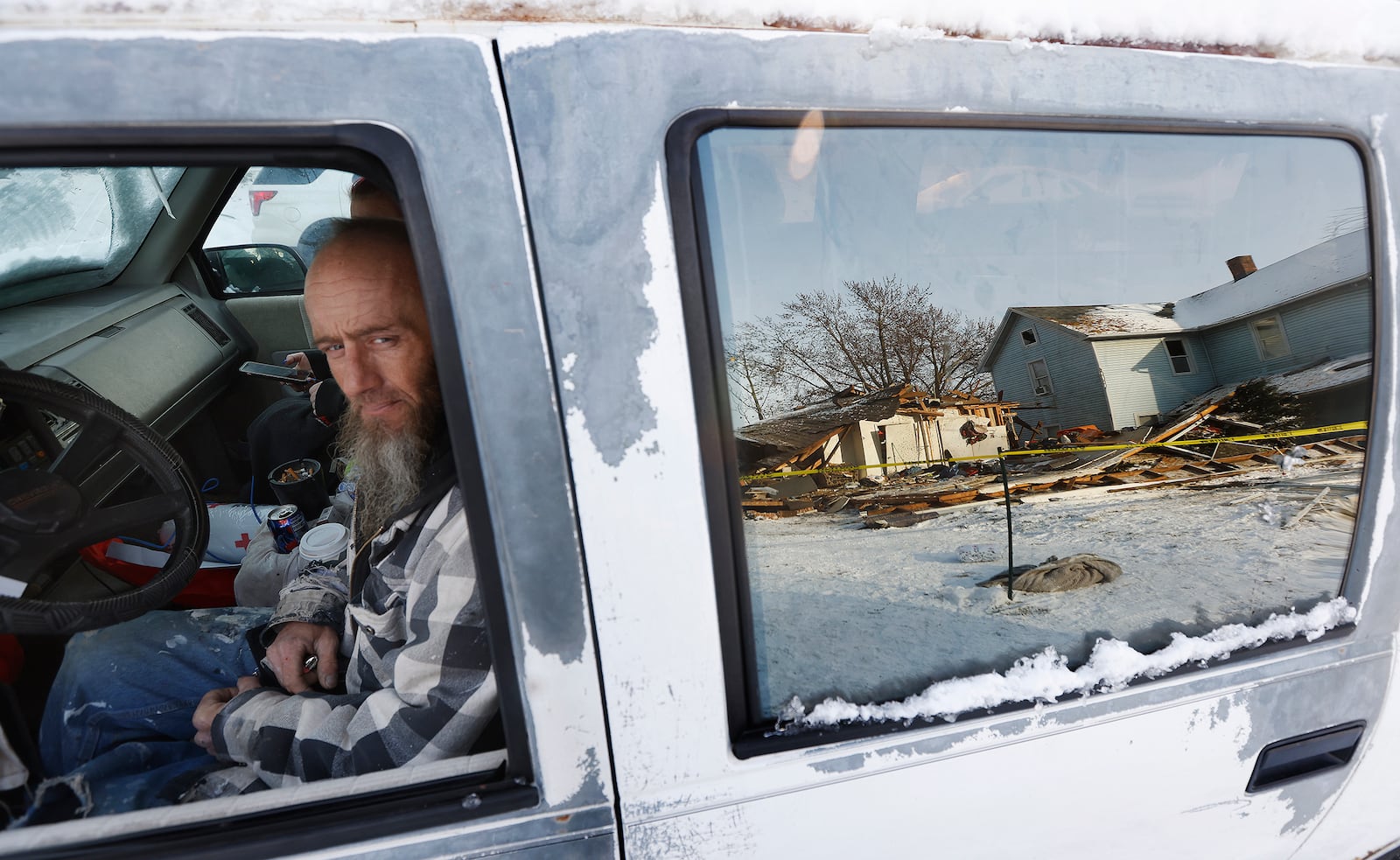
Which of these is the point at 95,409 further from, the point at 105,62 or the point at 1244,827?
the point at 1244,827

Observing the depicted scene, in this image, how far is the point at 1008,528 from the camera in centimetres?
109

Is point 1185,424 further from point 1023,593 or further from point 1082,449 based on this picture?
point 1023,593

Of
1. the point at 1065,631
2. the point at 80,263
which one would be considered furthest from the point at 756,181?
the point at 80,263

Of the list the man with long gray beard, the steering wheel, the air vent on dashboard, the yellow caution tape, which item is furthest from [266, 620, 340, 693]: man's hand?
the air vent on dashboard

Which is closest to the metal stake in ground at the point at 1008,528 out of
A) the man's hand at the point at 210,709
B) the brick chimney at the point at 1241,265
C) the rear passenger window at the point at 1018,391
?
the rear passenger window at the point at 1018,391

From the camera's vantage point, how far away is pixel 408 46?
805mm

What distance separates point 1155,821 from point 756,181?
1.17 meters

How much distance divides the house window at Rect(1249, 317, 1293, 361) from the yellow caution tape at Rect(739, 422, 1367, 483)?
121mm

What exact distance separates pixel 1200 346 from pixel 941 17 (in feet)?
1.98

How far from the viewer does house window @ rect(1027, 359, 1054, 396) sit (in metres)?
1.04

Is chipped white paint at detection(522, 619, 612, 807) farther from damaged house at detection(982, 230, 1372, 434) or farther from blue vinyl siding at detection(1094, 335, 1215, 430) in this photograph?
blue vinyl siding at detection(1094, 335, 1215, 430)

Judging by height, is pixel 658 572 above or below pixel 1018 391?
below

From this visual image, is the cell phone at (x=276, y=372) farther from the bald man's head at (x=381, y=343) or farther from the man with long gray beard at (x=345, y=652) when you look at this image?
the bald man's head at (x=381, y=343)

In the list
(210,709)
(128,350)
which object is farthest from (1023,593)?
(128,350)
